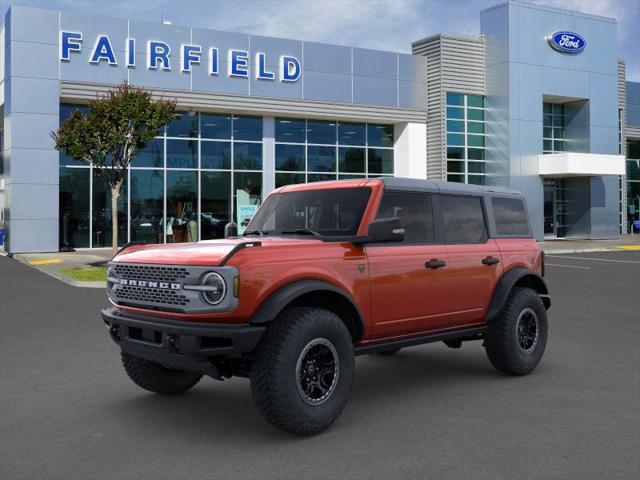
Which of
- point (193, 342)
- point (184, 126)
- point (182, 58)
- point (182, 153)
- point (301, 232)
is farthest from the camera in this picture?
point (184, 126)

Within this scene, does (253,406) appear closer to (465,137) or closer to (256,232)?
(256,232)

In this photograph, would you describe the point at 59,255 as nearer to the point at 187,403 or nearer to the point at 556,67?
the point at 187,403

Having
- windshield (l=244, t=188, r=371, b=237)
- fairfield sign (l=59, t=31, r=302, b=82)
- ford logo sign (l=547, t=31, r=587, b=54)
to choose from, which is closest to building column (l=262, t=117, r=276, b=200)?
fairfield sign (l=59, t=31, r=302, b=82)

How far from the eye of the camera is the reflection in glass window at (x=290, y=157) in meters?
28.6

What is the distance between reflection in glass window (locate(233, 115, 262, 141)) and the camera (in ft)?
91.1

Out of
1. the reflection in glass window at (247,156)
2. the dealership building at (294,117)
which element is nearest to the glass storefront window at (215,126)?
the dealership building at (294,117)

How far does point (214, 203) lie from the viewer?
89.3 ft


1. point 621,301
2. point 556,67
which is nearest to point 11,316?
point 621,301

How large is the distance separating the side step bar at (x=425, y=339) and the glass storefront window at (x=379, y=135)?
2487 cm

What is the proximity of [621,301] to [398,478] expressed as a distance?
375 inches

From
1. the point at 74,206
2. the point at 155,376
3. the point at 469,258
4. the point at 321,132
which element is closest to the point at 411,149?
the point at 321,132

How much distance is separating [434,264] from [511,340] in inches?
49.4

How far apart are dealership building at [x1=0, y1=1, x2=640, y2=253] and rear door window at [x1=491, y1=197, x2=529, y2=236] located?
19.9m

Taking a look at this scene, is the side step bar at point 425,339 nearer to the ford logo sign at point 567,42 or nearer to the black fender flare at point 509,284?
the black fender flare at point 509,284
